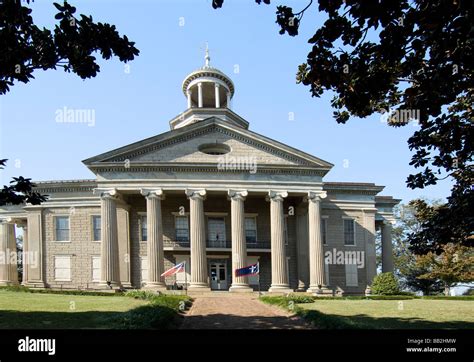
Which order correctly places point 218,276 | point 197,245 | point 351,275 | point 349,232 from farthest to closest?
point 349,232 < point 351,275 < point 218,276 < point 197,245

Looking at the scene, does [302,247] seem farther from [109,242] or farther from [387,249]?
[109,242]

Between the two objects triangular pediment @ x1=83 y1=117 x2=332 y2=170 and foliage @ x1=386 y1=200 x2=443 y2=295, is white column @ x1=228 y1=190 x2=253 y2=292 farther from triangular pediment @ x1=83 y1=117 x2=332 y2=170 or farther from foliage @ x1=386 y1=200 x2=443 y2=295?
foliage @ x1=386 y1=200 x2=443 y2=295

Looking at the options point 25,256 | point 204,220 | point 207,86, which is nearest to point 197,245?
point 204,220

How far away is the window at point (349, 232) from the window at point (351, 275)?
7.43ft

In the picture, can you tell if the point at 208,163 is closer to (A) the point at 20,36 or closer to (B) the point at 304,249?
(B) the point at 304,249

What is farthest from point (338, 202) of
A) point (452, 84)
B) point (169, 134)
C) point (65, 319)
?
point (452, 84)

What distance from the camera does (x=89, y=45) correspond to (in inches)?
388

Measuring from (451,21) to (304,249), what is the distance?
1340 inches

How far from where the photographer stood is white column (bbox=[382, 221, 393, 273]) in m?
42.7

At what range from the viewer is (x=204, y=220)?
129 feet

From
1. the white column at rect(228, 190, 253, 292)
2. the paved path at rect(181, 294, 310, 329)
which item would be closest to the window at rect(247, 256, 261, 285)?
the white column at rect(228, 190, 253, 292)

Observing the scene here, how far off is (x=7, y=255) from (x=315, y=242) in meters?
29.0

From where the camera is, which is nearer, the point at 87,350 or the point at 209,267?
the point at 87,350

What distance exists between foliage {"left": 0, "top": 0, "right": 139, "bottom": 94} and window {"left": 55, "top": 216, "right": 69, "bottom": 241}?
3259 cm
